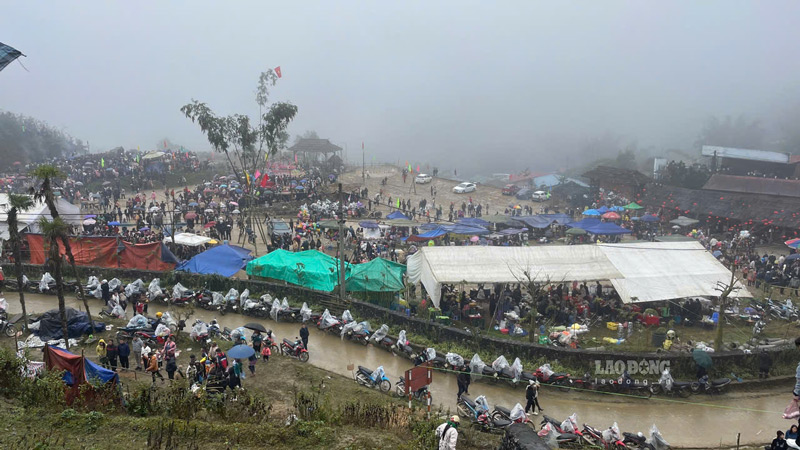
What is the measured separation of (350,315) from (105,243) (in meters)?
12.7

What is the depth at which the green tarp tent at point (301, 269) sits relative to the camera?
834 inches

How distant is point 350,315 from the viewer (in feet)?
61.6

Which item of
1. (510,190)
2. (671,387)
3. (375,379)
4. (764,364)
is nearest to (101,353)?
(375,379)

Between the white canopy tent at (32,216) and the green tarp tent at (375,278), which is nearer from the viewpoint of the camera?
the green tarp tent at (375,278)

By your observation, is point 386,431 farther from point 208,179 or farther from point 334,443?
point 208,179

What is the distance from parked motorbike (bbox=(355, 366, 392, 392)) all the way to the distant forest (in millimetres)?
57632

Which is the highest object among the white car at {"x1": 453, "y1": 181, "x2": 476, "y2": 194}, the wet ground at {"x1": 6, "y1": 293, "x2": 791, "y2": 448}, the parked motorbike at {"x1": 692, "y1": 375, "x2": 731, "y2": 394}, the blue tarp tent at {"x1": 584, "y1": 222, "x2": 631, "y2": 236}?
the white car at {"x1": 453, "y1": 181, "x2": 476, "y2": 194}

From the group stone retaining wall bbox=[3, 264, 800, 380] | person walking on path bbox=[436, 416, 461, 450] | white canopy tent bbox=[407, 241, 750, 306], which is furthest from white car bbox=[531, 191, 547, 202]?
person walking on path bbox=[436, 416, 461, 450]

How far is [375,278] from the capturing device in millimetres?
20203

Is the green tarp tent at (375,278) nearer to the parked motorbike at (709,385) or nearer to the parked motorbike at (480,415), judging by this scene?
the parked motorbike at (480,415)

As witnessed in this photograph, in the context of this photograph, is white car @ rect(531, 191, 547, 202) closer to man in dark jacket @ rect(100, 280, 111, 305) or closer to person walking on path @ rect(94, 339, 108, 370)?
man in dark jacket @ rect(100, 280, 111, 305)

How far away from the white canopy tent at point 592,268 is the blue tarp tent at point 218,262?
291 inches

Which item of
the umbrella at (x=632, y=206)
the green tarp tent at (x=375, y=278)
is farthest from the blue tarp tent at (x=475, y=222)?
the green tarp tent at (x=375, y=278)

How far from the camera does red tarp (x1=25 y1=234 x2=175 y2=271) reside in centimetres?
2362
